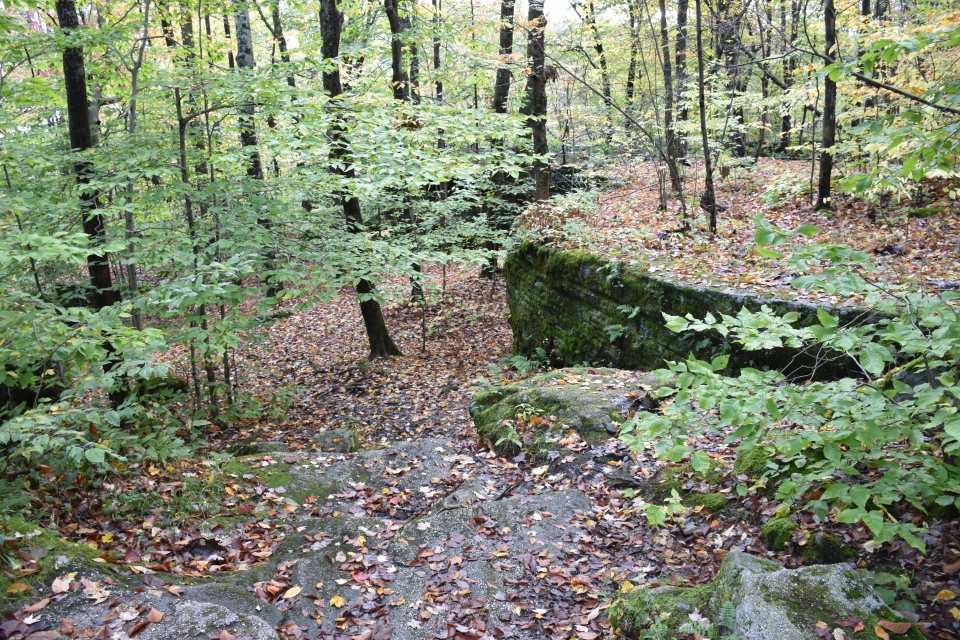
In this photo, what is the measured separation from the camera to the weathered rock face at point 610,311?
21.5 feet

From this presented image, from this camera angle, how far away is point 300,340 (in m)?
14.0

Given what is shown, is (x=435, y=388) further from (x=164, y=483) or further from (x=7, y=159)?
(x=7, y=159)

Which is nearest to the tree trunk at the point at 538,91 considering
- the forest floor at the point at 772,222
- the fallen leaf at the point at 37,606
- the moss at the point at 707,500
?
the forest floor at the point at 772,222

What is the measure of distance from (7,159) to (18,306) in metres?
3.04

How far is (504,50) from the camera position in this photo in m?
12.7

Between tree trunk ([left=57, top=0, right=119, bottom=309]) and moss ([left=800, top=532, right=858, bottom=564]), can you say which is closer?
moss ([left=800, top=532, right=858, bottom=564])

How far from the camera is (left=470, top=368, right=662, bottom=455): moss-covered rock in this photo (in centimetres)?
609

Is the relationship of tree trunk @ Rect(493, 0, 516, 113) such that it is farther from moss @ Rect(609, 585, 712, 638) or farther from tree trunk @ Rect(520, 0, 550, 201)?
moss @ Rect(609, 585, 712, 638)

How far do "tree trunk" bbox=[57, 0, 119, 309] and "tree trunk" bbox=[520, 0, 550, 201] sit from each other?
727 cm

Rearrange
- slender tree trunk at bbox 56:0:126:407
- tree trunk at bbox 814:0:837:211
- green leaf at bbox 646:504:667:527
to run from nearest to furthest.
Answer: green leaf at bbox 646:504:667:527, slender tree trunk at bbox 56:0:126:407, tree trunk at bbox 814:0:837:211

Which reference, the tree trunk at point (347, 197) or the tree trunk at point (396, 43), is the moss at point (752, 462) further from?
the tree trunk at point (396, 43)

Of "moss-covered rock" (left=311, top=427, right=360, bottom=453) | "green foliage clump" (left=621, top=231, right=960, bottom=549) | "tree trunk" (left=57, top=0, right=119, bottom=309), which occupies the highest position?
"tree trunk" (left=57, top=0, right=119, bottom=309)

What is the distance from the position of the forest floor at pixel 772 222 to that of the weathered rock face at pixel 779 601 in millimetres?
3795

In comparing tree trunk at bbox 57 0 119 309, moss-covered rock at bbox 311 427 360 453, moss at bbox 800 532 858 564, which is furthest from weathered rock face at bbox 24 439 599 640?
tree trunk at bbox 57 0 119 309
